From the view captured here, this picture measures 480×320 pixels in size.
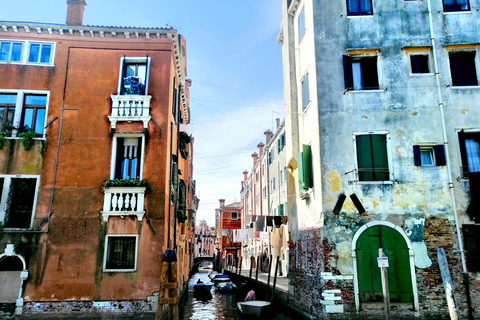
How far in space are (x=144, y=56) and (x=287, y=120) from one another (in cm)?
676

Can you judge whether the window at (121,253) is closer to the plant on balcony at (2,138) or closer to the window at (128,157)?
the window at (128,157)

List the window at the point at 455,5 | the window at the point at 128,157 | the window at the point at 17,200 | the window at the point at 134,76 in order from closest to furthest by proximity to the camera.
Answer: the window at the point at 17,200
the window at the point at 455,5
the window at the point at 128,157
the window at the point at 134,76

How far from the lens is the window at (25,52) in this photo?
1521 centimetres

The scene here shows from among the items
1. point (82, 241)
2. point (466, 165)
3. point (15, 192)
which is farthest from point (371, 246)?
point (15, 192)

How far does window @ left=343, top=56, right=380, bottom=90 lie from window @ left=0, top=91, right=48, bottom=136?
11473 mm

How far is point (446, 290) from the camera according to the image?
11.9 m

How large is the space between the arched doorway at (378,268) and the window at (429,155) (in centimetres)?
255

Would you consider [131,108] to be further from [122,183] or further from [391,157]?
[391,157]

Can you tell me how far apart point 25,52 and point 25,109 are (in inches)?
89.1

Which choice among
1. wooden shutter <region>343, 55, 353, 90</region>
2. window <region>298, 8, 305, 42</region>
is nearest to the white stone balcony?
window <region>298, 8, 305, 42</region>

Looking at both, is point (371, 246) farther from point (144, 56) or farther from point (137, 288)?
point (144, 56)

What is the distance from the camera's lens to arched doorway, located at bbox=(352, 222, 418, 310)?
12422 millimetres

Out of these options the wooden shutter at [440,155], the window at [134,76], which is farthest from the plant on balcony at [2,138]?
the wooden shutter at [440,155]

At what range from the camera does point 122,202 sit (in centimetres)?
1404
